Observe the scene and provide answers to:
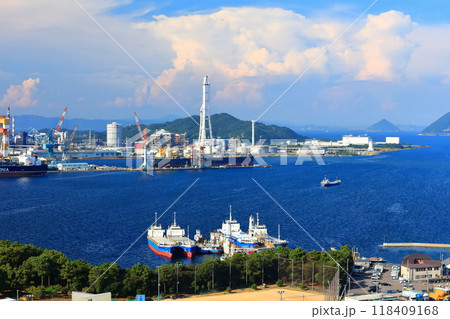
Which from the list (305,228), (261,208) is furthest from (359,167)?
(305,228)

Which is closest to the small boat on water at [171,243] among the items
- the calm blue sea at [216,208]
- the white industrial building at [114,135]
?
the calm blue sea at [216,208]

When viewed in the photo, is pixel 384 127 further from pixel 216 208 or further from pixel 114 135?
pixel 216 208

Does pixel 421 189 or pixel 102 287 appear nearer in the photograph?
pixel 102 287

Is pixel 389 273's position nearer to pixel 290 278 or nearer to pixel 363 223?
pixel 290 278

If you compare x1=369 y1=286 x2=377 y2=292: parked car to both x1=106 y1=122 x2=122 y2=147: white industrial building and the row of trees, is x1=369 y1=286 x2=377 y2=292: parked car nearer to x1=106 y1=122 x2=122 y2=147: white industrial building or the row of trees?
the row of trees

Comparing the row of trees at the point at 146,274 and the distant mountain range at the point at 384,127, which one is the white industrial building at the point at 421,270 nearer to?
the row of trees at the point at 146,274

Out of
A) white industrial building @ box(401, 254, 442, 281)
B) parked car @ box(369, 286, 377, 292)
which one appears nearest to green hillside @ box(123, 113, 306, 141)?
white industrial building @ box(401, 254, 442, 281)
